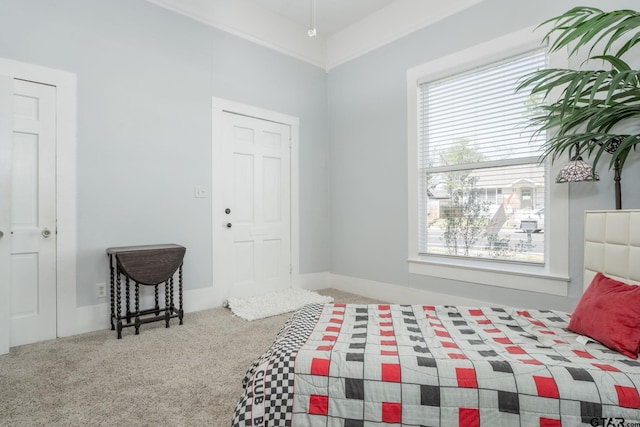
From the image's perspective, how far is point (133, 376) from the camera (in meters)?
2.01

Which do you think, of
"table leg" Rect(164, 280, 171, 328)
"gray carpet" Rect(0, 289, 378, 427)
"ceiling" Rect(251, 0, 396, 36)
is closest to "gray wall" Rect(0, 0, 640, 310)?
"table leg" Rect(164, 280, 171, 328)

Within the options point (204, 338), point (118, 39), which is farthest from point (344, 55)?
point (204, 338)

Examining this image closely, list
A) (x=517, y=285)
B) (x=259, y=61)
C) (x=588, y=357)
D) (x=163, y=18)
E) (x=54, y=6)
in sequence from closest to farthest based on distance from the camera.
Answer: (x=588, y=357), (x=54, y=6), (x=517, y=285), (x=163, y=18), (x=259, y=61)

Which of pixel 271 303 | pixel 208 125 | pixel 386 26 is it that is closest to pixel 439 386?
pixel 271 303

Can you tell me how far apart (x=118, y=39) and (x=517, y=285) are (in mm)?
3984

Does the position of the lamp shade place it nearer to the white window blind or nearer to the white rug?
the white window blind

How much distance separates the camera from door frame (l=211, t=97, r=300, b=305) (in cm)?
348

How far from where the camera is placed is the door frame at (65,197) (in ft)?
8.59

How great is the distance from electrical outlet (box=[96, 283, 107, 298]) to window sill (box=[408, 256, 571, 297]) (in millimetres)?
2850

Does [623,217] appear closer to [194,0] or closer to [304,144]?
[304,144]

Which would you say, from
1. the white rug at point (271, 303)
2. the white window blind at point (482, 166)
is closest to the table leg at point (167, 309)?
the white rug at point (271, 303)

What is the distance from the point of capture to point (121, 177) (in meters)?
2.92

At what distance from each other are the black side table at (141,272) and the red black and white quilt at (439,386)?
1696mm

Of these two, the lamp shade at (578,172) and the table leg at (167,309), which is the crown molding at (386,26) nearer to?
the lamp shade at (578,172)
